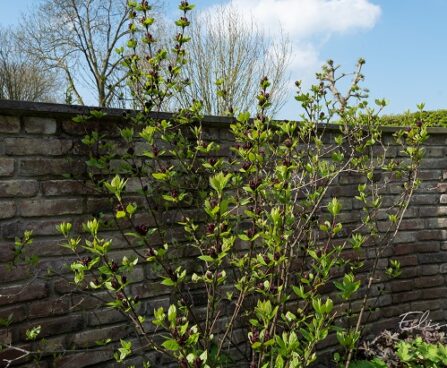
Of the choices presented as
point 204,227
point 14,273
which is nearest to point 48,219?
point 14,273

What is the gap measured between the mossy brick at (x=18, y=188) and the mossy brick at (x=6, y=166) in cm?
4

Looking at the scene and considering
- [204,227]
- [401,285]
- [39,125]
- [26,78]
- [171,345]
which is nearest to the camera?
[171,345]

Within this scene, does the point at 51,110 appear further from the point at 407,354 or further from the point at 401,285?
the point at 401,285

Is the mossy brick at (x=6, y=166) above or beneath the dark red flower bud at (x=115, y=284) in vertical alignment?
above

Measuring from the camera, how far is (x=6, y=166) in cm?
249

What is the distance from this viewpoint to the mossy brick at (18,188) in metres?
2.48

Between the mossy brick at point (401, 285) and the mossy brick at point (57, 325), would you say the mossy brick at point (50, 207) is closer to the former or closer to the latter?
the mossy brick at point (57, 325)

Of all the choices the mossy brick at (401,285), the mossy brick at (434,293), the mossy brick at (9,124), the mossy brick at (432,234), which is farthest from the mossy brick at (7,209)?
the mossy brick at (434,293)

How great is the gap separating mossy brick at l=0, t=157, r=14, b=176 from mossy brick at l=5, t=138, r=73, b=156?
32 mm

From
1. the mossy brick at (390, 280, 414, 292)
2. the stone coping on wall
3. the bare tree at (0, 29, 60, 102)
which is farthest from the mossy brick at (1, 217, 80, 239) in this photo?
the bare tree at (0, 29, 60, 102)

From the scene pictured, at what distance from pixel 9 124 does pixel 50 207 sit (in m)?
0.44

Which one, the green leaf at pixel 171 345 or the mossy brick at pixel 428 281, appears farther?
the mossy brick at pixel 428 281

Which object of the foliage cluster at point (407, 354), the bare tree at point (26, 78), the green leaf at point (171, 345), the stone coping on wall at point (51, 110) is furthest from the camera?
the bare tree at point (26, 78)

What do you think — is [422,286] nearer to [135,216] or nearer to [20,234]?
[135,216]
